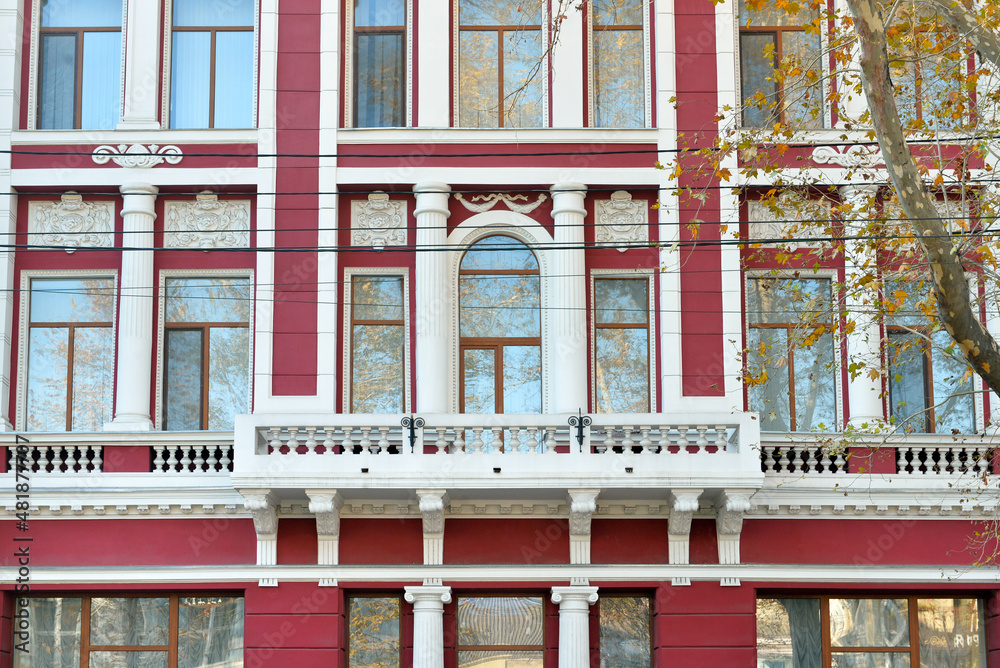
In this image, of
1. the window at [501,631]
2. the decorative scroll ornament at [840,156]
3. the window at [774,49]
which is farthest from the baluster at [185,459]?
the decorative scroll ornament at [840,156]

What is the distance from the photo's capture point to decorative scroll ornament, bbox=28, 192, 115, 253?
23391 millimetres

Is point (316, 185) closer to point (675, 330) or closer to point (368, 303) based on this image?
point (368, 303)

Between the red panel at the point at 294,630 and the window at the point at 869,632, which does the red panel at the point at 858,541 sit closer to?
the window at the point at 869,632

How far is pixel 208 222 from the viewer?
23.5 meters

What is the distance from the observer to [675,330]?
22.6 meters

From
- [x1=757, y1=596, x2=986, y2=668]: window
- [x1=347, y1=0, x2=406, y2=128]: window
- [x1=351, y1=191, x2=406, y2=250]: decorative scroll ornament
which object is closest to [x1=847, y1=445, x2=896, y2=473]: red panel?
[x1=757, y1=596, x2=986, y2=668]: window

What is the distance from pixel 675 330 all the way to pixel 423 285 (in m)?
4.07

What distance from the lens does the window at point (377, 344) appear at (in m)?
23.1

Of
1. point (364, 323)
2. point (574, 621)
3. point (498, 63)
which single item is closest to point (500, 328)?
point (364, 323)

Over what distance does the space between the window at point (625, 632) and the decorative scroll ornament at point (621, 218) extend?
18.7ft

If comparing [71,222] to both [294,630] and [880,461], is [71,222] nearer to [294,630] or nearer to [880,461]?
[294,630]

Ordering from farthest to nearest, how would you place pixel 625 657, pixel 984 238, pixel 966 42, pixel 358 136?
pixel 358 136
pixel 625 657
pixel 984 238
pixel 966 42

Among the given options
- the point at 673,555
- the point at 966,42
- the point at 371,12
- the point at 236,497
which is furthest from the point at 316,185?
the point at 966,42

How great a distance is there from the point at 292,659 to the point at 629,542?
17.5 feet
